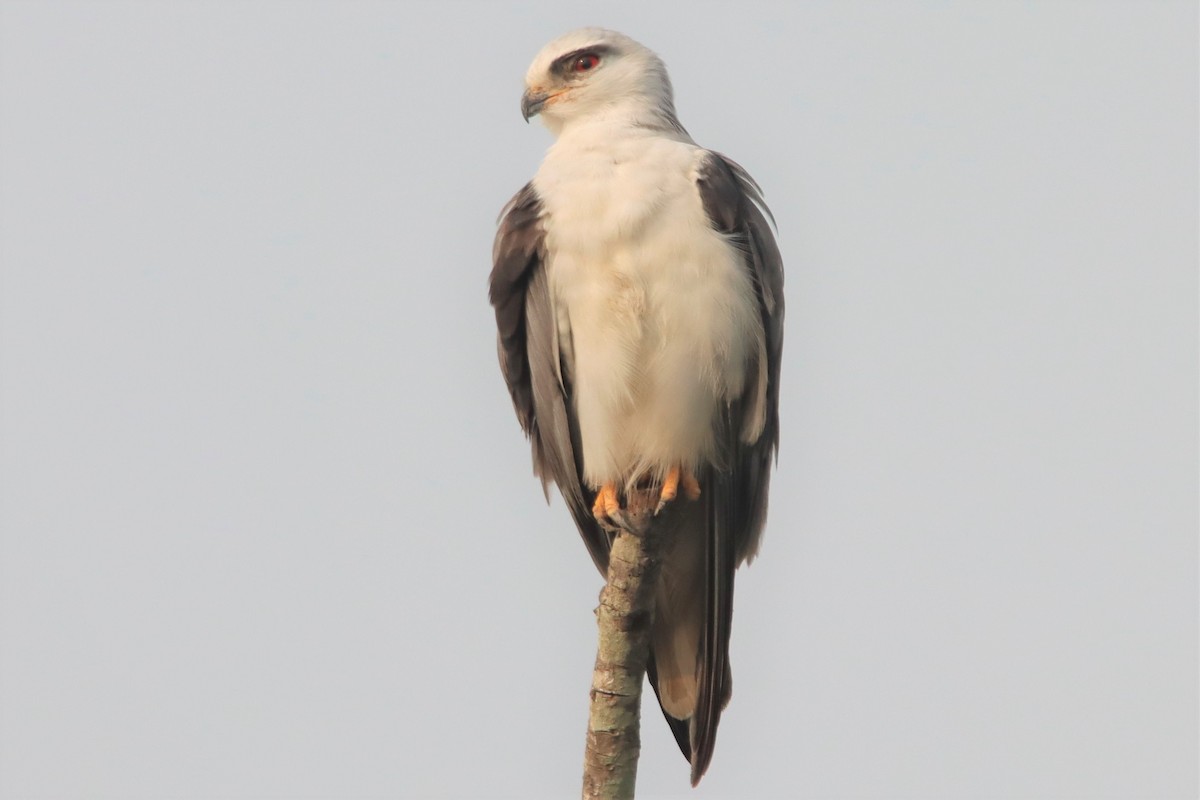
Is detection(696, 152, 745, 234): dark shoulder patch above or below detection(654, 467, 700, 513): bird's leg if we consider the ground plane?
above

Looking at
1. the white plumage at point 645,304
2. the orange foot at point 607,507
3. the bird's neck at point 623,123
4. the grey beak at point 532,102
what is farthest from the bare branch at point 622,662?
the grey beak at point 532,102

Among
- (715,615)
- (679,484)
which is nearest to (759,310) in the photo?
(679,484)

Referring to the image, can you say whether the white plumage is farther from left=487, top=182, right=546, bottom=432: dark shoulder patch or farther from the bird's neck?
the bird's neck

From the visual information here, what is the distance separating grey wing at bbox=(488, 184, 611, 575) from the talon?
10.9 inches

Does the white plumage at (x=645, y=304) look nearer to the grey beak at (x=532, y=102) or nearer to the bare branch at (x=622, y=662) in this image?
the bare branch at (x=622, y=662)

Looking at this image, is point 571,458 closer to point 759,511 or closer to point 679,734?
point 759,511

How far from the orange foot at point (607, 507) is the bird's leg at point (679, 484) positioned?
7.1 inches

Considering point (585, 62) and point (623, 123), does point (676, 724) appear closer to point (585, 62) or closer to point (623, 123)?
point (623, 123)

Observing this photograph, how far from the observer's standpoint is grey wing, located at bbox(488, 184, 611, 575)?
18.6 feet

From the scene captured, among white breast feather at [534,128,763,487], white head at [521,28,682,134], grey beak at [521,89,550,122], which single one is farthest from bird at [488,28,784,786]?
grey beak at [521,89,550,122]

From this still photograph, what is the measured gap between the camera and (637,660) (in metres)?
5.18

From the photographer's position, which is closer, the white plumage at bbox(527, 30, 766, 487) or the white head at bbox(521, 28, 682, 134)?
the white plumage at bbox(527, 30, 766, 487)

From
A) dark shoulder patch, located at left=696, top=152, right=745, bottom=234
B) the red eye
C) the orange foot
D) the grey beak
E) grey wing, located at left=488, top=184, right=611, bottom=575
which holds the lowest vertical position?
the orange foot

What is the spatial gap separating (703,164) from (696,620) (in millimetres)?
1822
